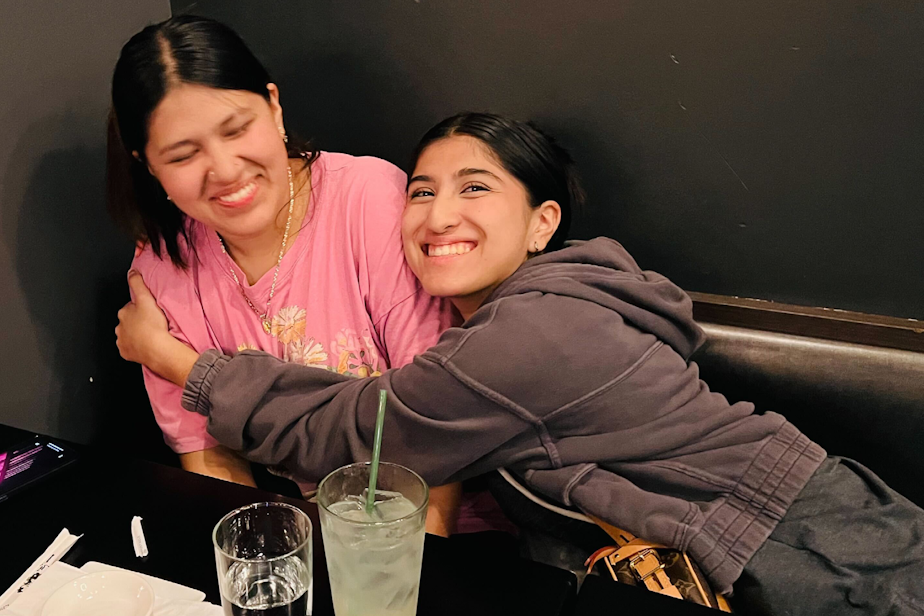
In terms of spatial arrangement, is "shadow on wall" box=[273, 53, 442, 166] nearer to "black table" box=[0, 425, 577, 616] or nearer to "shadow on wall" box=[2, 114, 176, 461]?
"shadow on wall" box=[2, 114, 176, 461]

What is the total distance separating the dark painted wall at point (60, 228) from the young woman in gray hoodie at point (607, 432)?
47 cm

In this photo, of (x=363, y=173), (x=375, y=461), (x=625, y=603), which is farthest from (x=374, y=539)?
(x=363, y=173)

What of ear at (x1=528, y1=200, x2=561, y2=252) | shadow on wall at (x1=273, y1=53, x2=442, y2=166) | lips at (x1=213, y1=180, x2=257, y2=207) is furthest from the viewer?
shadow on wall at (x1=273, y1=53, x2=442, y2=166)

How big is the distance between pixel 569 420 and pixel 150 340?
2.59 ft

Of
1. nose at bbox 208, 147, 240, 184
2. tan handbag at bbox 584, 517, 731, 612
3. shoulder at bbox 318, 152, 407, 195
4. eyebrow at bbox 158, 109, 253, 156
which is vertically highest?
eyebrow at bbox 158, 109, 253, 156

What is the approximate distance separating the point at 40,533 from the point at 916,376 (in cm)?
139

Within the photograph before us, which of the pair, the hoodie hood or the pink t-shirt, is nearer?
the hoodie hood

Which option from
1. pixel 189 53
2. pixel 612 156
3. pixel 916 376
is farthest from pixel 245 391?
pixel 916 376

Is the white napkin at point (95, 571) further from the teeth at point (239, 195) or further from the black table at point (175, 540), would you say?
the teeth at point (239, 195)

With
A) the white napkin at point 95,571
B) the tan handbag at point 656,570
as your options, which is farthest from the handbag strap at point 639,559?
the white napkin at point 95,571

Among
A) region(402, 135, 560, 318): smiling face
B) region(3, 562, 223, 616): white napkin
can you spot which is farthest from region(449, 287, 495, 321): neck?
region(3, 562, 223, 616): white napkin

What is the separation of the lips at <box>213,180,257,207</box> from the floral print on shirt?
0.22 m

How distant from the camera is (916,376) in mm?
1285

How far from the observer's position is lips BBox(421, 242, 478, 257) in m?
1.28
